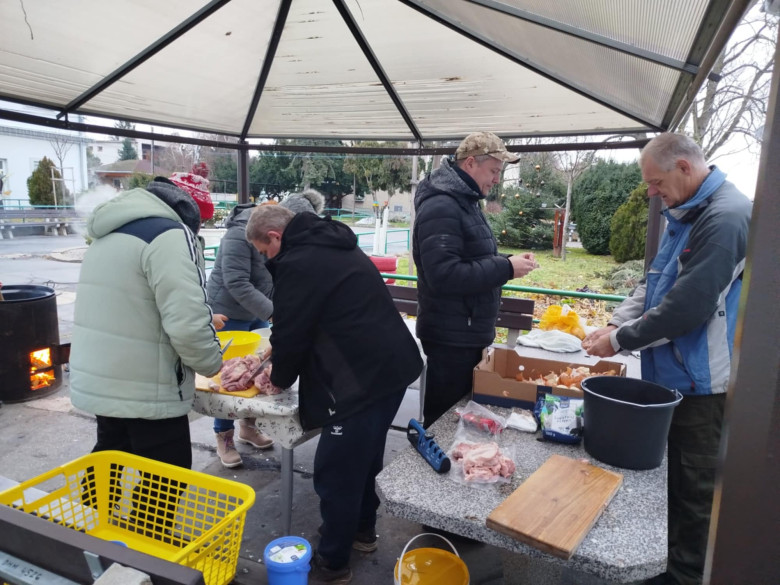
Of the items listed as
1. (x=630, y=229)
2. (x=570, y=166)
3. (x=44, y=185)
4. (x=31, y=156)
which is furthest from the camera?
(x=31, y=156)

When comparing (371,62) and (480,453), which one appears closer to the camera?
(480,453)

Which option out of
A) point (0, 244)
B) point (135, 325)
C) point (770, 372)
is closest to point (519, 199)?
point (135, 325)

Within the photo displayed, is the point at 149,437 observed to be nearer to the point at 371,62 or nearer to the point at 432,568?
the point at 432,568

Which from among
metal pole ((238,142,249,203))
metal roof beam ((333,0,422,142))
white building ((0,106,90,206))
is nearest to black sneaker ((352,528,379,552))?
metal roof beam ((333,0,422,142))

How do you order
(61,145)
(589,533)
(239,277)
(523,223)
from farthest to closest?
(61,145) → (523,223) → (239,277) → (589,533)

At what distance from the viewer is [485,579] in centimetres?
262

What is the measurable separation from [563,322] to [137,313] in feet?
9.96

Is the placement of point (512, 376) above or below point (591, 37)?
below

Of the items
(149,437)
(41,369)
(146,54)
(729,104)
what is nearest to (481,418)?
(149,437)

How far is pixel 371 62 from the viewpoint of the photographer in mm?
4117

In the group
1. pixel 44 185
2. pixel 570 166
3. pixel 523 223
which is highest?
pixel 570 166

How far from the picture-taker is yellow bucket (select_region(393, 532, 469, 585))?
1.89 metres

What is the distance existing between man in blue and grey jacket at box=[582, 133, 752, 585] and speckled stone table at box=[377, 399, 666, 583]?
0.46 metres

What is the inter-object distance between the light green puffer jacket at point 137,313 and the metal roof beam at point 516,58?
2.26 meters
